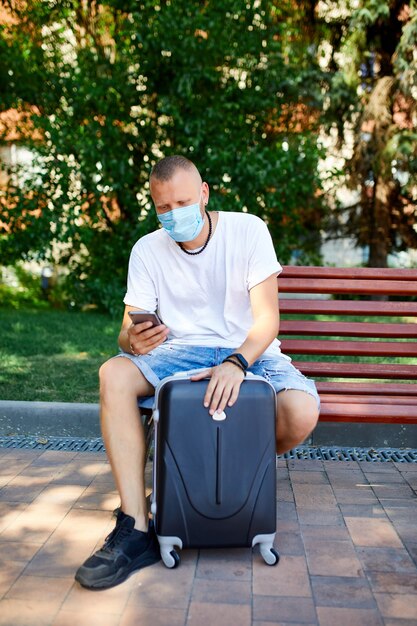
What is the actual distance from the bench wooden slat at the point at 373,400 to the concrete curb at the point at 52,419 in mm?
1500

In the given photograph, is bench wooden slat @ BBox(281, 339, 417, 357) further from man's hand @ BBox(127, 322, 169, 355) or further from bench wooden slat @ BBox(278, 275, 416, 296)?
man's hand @ BBox(127, 322, 169, 355)

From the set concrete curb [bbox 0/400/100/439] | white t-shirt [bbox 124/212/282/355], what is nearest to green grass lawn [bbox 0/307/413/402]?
concrete curb [bbox 0/400/100/439]

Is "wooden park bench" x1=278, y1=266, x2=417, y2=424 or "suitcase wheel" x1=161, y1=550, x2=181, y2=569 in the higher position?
"wooden park bench" x1=278, y1=266, x2=417, y2=424

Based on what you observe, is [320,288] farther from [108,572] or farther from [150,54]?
[150,54]

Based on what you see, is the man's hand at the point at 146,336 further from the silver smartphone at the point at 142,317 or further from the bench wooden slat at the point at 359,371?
the bench wooden slat at the point at 359,371

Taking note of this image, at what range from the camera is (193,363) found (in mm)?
2996

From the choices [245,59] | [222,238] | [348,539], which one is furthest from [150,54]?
[348,539]

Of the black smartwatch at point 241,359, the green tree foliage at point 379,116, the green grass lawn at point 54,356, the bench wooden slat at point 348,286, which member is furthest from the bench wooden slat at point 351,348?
the green tree foliage at point 379,116

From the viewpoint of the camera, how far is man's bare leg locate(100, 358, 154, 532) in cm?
262

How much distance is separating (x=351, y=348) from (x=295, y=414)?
105 centimetres

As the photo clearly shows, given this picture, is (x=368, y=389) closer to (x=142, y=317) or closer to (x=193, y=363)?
(x=193, y=363)

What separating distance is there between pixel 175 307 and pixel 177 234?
0.37 m

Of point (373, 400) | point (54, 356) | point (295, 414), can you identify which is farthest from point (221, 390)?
point (54, 356)

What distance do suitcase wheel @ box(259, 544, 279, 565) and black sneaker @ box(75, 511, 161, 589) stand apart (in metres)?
0.41
